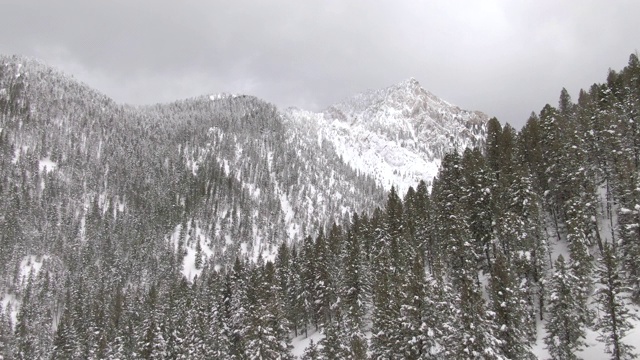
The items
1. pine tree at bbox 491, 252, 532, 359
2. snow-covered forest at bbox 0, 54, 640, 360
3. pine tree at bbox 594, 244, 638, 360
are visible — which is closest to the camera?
pine tree at bbox 491, 252, 532, 359

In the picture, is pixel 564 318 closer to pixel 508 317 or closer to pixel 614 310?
pixel 614 310

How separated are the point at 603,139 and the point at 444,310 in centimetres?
3521

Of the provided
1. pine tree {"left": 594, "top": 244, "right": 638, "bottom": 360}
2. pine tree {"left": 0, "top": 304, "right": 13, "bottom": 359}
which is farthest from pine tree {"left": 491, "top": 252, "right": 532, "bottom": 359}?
pine tree {"left": 0, "top": 304, "right": 13, "bottom": 359}

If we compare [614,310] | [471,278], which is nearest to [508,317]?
[614,310]

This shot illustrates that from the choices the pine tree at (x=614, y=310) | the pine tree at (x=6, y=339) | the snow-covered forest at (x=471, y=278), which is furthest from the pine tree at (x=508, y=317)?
the pine tree at (x=6, y=339)

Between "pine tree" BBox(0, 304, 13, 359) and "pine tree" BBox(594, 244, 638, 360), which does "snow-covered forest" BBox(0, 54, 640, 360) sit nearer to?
"pine tree" BBox(594, 244, 638, 360)

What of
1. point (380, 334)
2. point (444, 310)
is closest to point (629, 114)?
point (444, 310)

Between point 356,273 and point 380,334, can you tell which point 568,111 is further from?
point 380,334

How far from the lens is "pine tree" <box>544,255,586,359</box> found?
125 ft

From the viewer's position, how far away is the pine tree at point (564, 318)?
3812cm

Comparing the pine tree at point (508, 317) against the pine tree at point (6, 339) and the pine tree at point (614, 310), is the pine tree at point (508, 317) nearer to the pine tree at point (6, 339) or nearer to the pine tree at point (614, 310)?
the pine tree at point (614, 310)

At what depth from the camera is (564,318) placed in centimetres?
3825

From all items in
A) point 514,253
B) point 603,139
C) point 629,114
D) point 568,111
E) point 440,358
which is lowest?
point 440,358

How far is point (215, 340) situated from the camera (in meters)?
64.2
